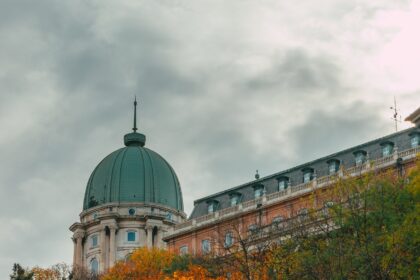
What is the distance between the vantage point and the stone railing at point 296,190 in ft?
296

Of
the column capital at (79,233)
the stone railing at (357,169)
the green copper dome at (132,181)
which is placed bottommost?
the stone railing at (357,169)

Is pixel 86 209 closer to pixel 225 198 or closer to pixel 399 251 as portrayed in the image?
pixel 225 198

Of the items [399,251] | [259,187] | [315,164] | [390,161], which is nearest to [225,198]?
[259,187]

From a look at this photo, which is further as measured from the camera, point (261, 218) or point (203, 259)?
point (261, 218)

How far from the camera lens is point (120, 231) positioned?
15625cm

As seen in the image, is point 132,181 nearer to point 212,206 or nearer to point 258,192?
point 212,206

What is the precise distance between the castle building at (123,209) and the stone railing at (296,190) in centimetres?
4294

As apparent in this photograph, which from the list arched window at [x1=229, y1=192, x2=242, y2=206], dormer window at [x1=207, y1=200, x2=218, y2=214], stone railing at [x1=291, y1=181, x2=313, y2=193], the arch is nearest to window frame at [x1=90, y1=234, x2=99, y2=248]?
the arch

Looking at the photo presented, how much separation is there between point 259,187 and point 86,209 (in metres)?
58.9

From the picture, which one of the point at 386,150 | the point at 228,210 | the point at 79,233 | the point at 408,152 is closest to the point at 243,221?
the point at 228,210

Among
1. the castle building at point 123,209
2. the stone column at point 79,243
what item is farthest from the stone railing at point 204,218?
the stone column at point 79,243

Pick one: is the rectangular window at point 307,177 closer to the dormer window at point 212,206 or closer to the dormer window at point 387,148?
the dormer window at point 387,148

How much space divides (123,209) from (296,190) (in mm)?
63141

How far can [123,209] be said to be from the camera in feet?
514
